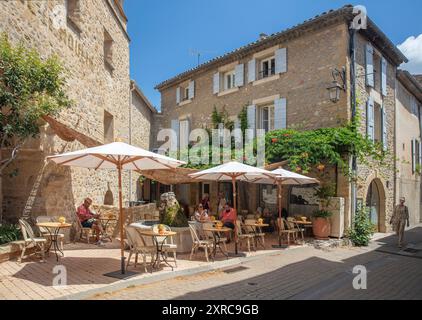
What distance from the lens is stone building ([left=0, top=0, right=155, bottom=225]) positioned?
791 centimetres

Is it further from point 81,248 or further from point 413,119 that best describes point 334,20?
point 81,248

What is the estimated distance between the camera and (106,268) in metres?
6.40

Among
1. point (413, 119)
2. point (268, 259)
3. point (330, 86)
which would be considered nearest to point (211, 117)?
point (330, 86)

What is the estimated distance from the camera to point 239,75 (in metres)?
14.6

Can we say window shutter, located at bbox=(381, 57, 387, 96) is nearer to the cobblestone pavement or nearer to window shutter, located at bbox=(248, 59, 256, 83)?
window shutter, located at bbox=(248, 59, 256, 83)

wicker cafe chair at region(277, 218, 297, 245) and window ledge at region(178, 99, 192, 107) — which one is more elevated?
window ledge at region(178, 99, 192, 107)

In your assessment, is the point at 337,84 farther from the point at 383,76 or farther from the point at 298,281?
the point at 298,281

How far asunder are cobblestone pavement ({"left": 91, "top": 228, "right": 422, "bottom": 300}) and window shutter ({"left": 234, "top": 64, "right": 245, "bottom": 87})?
7.92m

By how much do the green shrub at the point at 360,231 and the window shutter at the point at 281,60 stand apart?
5.96m

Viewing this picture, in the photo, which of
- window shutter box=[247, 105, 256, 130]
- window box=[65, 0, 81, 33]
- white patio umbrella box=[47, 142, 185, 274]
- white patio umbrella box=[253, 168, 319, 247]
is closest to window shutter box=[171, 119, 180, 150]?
window shutter box=[247, 105, 256, 130]

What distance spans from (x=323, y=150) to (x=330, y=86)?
7.01ft

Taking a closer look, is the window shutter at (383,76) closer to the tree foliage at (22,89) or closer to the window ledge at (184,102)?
the window ledge at (184,102)

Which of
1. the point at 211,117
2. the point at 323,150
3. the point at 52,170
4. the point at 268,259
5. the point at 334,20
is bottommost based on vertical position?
the point at 268,259

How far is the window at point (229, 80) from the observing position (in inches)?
608
